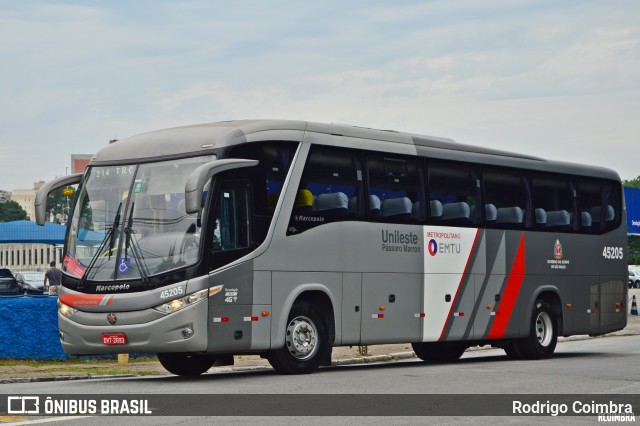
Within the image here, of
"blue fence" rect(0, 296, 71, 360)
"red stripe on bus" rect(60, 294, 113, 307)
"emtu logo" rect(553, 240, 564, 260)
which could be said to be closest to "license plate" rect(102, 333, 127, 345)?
"red stripe on bus" rect(60, 294, 113, 307)

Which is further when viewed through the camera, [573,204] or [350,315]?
[573,204]

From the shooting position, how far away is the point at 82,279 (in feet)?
55.6

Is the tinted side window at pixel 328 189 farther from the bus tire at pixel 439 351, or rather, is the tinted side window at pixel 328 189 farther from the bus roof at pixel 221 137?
the bus tire at pixel 439 351

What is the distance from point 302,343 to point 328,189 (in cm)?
240

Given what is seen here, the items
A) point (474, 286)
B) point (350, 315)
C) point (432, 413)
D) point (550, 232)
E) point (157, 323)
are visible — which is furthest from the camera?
point (550, 232)

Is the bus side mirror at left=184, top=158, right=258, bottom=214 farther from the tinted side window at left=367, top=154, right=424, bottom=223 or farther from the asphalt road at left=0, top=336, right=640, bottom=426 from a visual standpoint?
the tinted side window at left=367, top=154, right=424, bottom=223

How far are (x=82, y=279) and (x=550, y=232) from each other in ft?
34.0

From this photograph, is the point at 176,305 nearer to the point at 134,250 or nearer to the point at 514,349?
the point at 134,250

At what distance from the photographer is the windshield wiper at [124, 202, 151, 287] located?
16.4 metres

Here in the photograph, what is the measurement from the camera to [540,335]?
2327 centimetres

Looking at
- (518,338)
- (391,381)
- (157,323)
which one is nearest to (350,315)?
(391,381)

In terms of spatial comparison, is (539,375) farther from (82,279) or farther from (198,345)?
(82,279)

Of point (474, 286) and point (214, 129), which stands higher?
point (214, 129)

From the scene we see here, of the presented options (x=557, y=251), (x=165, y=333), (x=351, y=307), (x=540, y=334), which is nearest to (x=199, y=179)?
(x=165, y=333)
